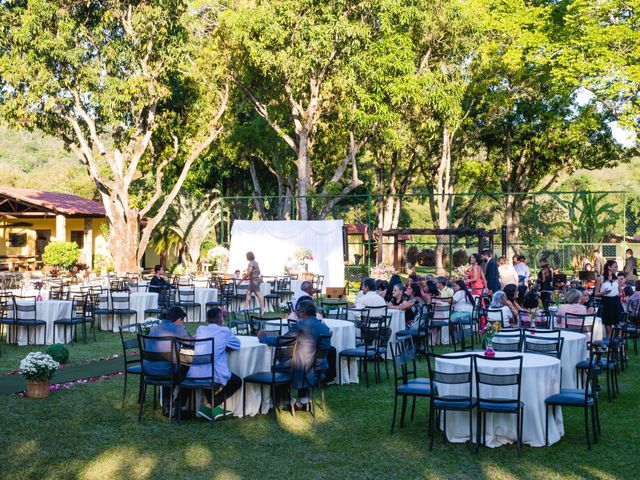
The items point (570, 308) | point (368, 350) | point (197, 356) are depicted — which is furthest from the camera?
point (570, 308)

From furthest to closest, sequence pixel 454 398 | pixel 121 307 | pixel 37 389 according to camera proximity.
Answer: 1. pixel 121 307
2. pixel 37 389
3. pixel 454 398

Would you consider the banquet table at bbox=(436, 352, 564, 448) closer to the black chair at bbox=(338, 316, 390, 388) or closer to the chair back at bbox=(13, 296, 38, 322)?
the black chair at bbox=(338, 316, 390, 388)

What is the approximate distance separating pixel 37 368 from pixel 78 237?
2902 cm

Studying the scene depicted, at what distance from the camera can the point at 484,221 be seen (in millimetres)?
54344

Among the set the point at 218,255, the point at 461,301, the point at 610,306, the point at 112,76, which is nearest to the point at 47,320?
the point at 461,301

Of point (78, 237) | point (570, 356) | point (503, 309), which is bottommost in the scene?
point (570, 356)

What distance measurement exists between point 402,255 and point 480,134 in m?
7.25

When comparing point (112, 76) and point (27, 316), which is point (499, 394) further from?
point (112, 76)

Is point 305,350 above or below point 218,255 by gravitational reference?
below

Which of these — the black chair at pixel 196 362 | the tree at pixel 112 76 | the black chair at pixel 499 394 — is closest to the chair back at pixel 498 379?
the black chair at pixel 499 394

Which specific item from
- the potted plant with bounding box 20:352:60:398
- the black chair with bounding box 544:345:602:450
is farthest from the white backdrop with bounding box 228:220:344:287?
the black chair with bounding box 544:345:602:450

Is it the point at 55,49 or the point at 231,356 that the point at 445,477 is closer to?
the point at 231,356

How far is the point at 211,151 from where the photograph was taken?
36406mm

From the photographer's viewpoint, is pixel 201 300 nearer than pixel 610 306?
No
